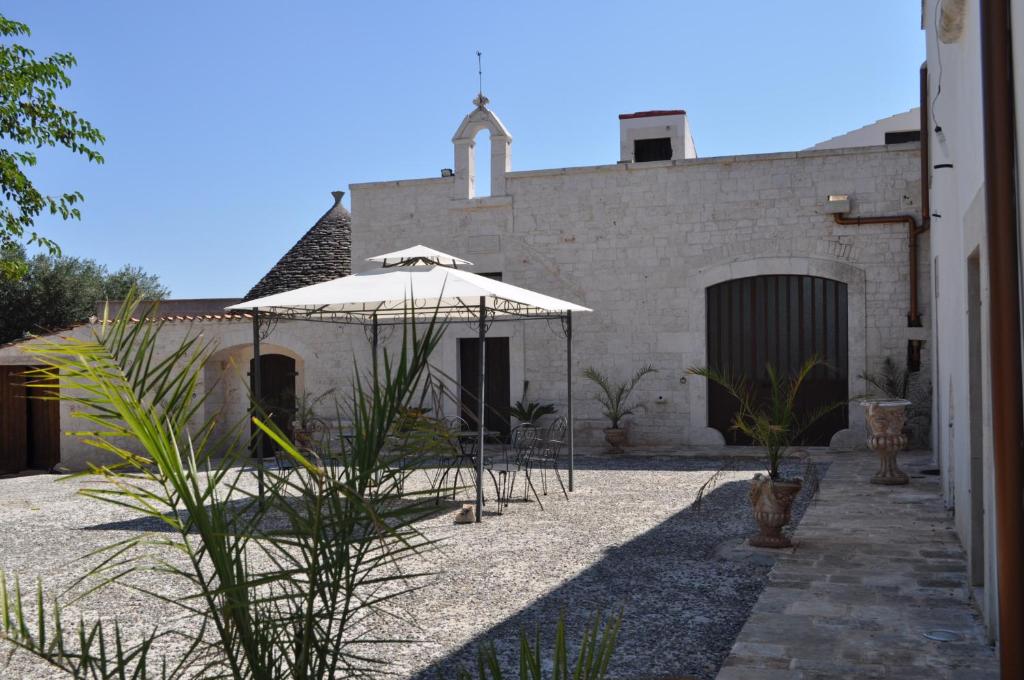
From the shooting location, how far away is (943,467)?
7758mm

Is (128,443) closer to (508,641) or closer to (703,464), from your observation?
(703,464)

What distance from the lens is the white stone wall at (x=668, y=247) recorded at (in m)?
12.8

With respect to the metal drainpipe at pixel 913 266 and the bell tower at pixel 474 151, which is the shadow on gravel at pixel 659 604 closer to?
the metal drainpipe at pixel 913 266

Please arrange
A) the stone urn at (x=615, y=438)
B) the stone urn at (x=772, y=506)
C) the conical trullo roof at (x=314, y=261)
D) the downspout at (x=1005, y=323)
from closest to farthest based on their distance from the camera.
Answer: the downspout at (x=1005, y=323), the stone urn at (x=772, y=506), the stone urn at (x=615, y=438), the conical trullo roof at (x=314, y=261)

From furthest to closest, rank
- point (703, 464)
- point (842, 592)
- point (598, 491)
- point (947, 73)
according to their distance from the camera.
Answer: point (703, 464), point (598, 491), point (947, 73), point (842, 592)

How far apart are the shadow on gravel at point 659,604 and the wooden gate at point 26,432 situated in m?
12.0

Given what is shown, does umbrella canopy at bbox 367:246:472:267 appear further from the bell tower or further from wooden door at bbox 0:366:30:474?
wooden door at bbox 0:366:30:474

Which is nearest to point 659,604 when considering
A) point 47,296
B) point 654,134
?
point 654,134

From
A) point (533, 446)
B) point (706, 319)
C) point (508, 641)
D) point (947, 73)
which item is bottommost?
point (508, 641)

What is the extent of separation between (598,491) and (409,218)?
24.6 feet

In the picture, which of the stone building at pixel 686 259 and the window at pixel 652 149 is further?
the window at pixel 652 149

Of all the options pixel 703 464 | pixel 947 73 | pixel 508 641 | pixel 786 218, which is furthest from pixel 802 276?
pixel 508 641

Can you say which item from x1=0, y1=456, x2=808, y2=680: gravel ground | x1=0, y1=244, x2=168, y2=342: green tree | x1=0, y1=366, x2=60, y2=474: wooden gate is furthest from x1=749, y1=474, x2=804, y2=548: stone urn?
x1=0, y1=244, x2=168, y2=342: green tree

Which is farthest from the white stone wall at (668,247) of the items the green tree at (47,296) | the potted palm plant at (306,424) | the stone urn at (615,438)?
the green tree at (47,296)
